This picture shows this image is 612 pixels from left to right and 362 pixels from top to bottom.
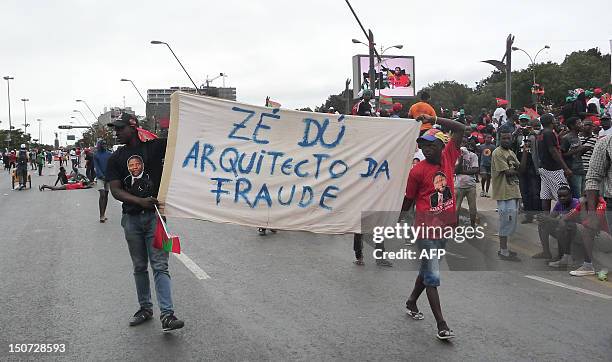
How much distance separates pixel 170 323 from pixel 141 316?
55 cm

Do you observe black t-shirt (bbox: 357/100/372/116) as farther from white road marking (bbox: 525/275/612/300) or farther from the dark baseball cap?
the dark baseball cap

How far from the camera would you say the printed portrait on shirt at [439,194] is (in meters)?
5.16

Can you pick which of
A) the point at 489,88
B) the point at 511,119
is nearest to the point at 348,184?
the point at 511,119

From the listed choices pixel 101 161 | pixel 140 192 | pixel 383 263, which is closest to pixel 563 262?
pixel 383 263

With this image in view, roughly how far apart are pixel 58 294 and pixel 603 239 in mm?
7002

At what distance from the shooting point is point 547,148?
9039 millimetres

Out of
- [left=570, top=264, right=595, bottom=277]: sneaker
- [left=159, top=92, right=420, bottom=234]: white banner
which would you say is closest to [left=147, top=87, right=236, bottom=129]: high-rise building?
[left=570, top=264, right=595, bottom=277]: sneaker

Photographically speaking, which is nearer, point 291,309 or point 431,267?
point 431,267

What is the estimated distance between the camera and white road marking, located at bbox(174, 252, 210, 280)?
7535 millimetres

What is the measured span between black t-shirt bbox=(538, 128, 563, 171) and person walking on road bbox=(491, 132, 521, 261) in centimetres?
54

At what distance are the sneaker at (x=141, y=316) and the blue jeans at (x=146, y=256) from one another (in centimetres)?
5

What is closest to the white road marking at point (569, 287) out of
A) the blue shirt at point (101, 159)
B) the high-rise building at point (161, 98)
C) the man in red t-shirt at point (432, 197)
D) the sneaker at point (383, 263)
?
the sneaker at point (383, 263)

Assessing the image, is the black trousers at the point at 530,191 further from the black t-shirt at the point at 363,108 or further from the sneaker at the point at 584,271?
the black t-shirt at the point at 363,108

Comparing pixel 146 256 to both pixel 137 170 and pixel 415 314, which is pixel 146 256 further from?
pixel 415 314
